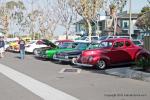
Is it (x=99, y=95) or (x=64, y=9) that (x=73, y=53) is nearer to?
(x=99, y=95)

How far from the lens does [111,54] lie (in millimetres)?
21672

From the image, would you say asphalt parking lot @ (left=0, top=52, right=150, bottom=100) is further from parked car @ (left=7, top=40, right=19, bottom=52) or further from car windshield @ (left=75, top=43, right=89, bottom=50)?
parked car @ (left=7, top=40, right=19, bottom=52)

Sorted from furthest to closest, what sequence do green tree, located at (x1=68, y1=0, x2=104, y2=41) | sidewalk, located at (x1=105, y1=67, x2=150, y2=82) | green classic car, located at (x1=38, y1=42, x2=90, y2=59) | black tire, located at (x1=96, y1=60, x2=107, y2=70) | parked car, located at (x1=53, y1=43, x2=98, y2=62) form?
green tree, located at (x1=68, y1=0, x2=104, y2=41), green classic car, located at (x1=38, y1=42, x2=90, y2=59), parked car, located at (x1=53, y1=43, x2=98, y2=62), black tire, located at (x1=96, y1=60, x2=107, y2=70), sidewalk, located at (x1=105, y1=67, x2=150, y2=82)

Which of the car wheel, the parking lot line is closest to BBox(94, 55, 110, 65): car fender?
the car wheel

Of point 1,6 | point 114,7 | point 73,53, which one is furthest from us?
point 1,6

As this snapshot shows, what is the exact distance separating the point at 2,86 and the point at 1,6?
63408 millimetres

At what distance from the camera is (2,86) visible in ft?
48.2

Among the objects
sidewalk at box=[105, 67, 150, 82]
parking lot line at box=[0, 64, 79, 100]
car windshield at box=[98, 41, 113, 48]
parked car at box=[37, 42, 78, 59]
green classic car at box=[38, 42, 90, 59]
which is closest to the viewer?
parking lot line at box=[0, 64, 79, 100]

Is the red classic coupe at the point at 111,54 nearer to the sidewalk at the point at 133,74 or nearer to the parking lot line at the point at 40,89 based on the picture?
the sidewalk at the point at 133,74

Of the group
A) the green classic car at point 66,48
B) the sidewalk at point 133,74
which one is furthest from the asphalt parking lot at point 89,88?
the green classic car at point 66,48

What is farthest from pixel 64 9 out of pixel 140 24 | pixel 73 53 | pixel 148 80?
pixel 148 80

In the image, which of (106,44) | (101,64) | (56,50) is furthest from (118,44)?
(56,50)

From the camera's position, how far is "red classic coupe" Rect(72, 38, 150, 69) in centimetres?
2139

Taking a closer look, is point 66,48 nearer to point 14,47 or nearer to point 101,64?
point 101,64
